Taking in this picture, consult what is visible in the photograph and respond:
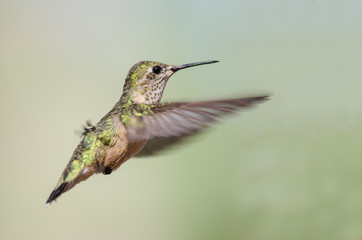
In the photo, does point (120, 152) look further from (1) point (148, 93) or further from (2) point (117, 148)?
(1) point (148, 93)

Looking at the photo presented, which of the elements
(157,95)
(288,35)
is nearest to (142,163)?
(288,35)

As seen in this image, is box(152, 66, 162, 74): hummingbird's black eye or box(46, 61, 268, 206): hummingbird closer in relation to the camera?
box(46, 61, 268, 206): hummingbird

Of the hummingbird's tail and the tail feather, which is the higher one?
the hummingbird's tail

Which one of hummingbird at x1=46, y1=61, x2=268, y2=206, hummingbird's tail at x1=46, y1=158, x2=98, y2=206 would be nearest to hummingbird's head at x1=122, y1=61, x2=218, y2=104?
hummingbird at x1=46, y1=61, x2=268, y2=206

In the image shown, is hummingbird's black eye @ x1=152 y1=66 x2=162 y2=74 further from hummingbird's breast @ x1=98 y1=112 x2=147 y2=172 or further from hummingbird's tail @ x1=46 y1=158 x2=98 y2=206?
hummingbird's tail @ x1=46 y1=158 x2=98 y2=206

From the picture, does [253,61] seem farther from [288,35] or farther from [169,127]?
[169,127]

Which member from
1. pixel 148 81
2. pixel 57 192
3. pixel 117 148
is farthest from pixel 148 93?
pixel 57 192

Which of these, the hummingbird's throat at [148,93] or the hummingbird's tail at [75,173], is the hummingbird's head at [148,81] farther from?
the hummingbird's tail at [75,173]

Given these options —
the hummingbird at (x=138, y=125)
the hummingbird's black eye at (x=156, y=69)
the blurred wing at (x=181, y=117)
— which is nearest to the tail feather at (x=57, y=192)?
the hummingbird at (x=138, y=125)
